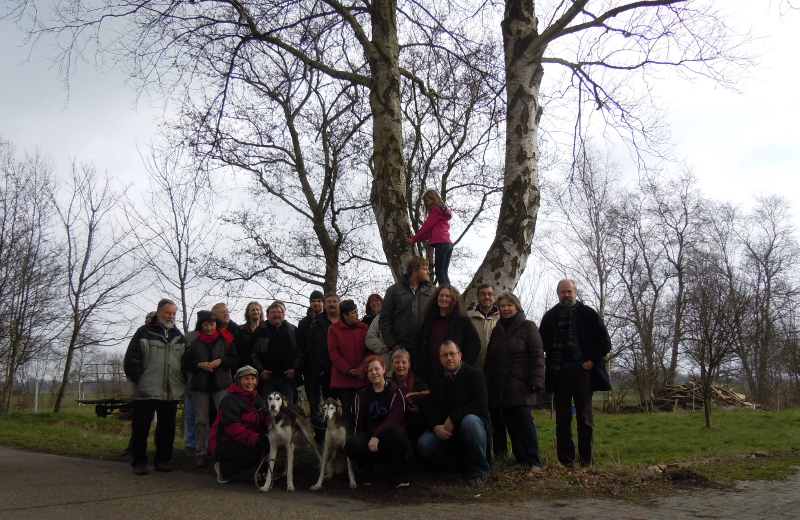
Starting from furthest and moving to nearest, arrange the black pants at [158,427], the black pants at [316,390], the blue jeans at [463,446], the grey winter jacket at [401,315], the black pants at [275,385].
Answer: the black pants at [316,390] < the black pants at [275,385] < the black pants at [158,427] < the grey winter jacket at [401,315] < the blue jeans at [463,446]

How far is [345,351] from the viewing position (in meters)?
6.87

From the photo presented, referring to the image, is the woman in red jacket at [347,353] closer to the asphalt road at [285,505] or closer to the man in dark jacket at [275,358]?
the man in dark jacket at [275,358]

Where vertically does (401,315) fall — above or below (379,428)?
above

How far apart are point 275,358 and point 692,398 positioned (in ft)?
78.6

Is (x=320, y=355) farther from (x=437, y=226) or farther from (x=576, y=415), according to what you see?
(x=576, y=415)

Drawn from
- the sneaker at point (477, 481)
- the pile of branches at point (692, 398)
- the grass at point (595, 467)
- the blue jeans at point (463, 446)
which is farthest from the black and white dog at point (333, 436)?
the pile of branches at point (692, 398)

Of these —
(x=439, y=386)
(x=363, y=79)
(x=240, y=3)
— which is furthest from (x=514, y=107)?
(x=240, y=3)

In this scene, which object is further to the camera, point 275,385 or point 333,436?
point 275,385

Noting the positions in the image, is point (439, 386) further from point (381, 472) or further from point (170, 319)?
point (170, 319)

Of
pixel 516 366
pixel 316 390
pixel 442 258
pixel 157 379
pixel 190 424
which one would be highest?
pixel 442 258

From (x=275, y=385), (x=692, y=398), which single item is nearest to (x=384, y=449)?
(x=275, y=385)

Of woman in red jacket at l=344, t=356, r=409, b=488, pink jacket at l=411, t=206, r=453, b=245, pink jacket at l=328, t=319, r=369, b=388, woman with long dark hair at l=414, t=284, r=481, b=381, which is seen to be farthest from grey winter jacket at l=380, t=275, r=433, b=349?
pink jacket at l=411, t=206, r=453, b=245

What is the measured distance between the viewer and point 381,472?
598cm

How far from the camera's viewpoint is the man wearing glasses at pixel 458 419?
5.38 meters
